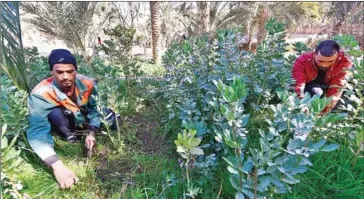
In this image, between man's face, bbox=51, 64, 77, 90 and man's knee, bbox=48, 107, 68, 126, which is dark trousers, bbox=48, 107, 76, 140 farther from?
man's face, bbox=51, 64, 77, 90

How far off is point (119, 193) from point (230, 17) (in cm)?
902

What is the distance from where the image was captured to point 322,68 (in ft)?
8.00

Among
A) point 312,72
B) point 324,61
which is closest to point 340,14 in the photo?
point 312,72

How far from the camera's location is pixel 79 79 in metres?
2.29

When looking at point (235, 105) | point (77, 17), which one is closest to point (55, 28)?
point (77, 17)

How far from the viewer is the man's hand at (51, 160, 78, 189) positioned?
181cm

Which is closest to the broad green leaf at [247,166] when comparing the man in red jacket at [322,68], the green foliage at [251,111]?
the green foliage at [251,111]

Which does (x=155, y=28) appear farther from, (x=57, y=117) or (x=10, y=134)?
(x=10, y=134)

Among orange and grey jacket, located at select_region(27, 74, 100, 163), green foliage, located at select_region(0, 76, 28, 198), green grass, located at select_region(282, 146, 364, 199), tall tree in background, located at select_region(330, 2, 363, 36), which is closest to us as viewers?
green foliage, located at select_region(0, 76, 28, 198)

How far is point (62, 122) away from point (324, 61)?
2044 mm

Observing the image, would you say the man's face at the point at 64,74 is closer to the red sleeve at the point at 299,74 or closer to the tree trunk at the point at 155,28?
the red sleeve at the point at 299,74

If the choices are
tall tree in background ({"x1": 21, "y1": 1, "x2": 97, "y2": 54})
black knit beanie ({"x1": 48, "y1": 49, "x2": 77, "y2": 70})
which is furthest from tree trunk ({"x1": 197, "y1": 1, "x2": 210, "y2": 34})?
black knit beanie ({"x1": 48, "y1": 49, "x2": 77, "y2": 70})

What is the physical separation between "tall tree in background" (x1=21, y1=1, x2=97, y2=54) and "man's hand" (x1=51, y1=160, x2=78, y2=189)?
20.0 feet

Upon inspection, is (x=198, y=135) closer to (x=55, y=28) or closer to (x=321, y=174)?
(x=321, y=174)
